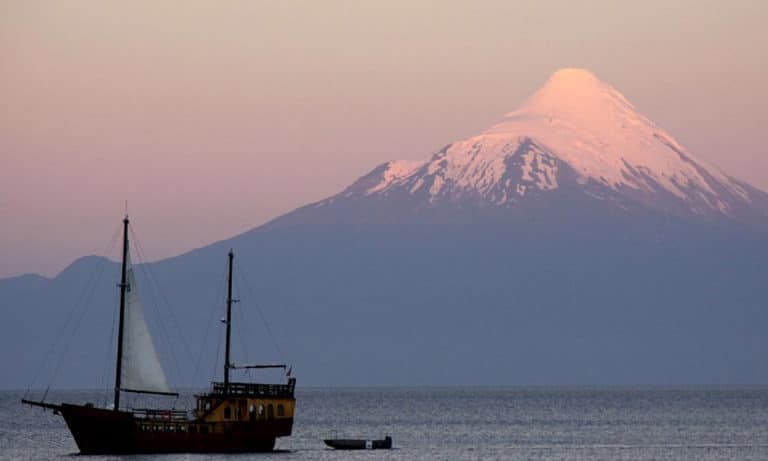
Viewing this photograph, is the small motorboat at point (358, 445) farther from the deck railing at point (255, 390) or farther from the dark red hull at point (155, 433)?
the dark red hull at point (155, 433)

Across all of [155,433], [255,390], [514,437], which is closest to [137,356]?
[155,433]

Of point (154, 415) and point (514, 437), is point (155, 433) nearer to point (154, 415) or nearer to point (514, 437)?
point (154, 415)

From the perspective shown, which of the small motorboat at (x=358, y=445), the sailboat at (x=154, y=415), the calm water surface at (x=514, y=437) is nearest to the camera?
the sailboat at (x=154, y=415)

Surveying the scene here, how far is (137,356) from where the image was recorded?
106 meters

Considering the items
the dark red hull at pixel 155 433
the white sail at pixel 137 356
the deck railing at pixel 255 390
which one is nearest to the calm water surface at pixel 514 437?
the dark red hull at pixel 155 433

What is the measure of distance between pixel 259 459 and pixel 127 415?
7.53 metres

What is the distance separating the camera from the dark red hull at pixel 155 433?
105875 mm

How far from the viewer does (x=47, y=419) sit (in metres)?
199

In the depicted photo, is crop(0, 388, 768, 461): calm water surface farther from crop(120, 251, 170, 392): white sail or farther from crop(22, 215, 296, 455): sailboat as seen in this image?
crop(120, 251, 170, 392): white sail

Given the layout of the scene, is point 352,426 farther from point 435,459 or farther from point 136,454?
point 136,454

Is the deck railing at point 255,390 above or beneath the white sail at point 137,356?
beneath

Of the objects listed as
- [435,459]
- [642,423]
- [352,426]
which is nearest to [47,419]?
[352,426]

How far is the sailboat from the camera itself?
347ft

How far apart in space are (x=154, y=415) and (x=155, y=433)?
8.05 ft
